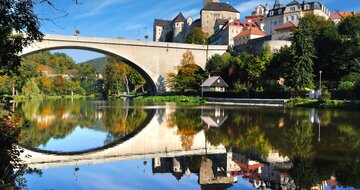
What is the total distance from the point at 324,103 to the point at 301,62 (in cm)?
925

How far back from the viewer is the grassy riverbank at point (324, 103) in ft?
103

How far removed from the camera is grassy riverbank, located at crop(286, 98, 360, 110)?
103 feet

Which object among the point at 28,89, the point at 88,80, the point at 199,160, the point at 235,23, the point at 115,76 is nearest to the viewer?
the point at 199,160

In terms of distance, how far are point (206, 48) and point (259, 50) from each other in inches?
481

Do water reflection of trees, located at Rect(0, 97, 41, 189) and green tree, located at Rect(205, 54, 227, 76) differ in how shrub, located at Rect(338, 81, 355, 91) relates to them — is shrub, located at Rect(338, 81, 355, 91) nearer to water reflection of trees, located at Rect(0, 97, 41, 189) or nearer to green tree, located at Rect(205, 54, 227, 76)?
green tree, located at Rect(205, 54, 227, 76)

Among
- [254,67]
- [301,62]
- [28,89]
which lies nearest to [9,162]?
[301,62]

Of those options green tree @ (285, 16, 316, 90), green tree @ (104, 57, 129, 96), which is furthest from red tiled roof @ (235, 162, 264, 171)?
green tree @ (104, 57, 129, 96)

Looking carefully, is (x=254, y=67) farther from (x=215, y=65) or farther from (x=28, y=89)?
(x=28, y=89)

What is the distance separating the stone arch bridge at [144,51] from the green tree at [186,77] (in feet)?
3.28

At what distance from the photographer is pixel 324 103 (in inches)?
1328

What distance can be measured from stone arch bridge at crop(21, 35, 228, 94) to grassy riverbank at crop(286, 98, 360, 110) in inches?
1105

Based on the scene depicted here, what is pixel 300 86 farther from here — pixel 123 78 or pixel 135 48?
pixel 123 78

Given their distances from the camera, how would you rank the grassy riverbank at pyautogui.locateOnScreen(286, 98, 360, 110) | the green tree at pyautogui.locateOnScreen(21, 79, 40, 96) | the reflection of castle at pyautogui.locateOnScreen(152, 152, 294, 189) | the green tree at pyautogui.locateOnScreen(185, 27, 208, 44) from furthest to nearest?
the green tree at pyautogui.locateOnScreen(185, 27, 208, 44) < the green tree at pyautogui.locateOnScreen(21, 79, 40, 96) < the grassy riverbank at pyautogui.locateOnScreen(286, 98, 360, 110) < the reflection of castle at pyautogui.locateOnScreen(152, 152, 294, 189)

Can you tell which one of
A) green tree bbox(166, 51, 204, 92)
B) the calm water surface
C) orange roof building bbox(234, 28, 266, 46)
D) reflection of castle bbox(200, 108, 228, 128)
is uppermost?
orange roof building bbox(234, 28, 266, 46)
